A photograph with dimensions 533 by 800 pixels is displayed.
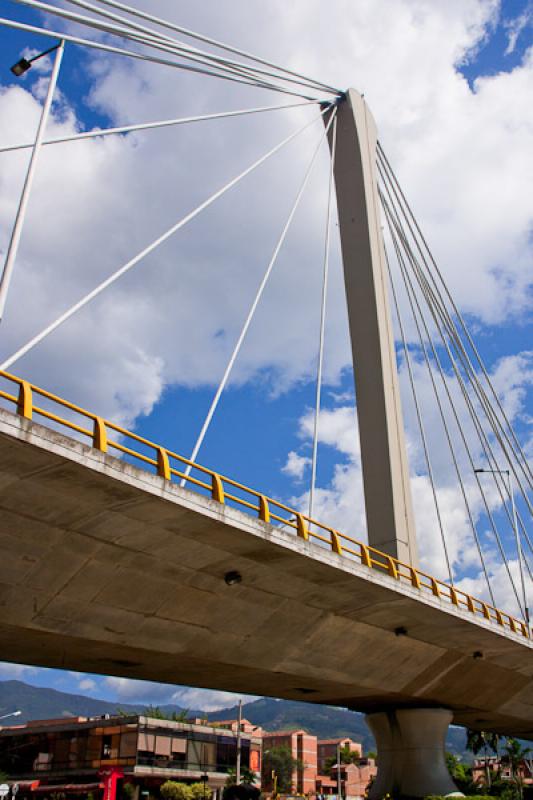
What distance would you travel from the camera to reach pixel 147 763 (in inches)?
2239

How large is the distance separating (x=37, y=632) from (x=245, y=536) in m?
5.85

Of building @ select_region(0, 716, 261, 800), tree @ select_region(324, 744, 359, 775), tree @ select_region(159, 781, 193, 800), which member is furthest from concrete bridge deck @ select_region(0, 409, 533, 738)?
tree @ select_region(324, 744, 359, 775)

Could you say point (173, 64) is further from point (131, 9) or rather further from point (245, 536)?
point (245, 536)

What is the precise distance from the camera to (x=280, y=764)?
119m

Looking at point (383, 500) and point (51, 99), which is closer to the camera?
point (51, 99)

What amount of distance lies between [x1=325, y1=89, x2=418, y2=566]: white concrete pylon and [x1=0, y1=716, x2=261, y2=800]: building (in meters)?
33.9

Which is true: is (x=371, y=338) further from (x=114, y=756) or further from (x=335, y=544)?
(x=114, y=756)

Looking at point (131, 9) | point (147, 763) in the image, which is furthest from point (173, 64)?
point (147, 763)

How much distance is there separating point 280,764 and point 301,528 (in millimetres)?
113484

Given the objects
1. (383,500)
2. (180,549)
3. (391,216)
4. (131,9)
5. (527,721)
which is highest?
(391,216)

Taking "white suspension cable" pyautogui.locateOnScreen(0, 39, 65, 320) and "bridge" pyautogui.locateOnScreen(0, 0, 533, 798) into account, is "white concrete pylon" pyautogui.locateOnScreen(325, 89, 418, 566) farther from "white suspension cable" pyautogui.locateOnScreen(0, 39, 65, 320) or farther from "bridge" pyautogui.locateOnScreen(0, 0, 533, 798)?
"white suspension cable" pyautogui.locateOnScreen(0, 39, 65, 320)

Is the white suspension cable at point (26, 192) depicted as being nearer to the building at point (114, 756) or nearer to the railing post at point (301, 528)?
the railing post at point (301, 528)

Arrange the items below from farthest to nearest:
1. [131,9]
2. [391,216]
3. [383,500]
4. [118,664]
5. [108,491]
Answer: [391,216], [383,500], [118,664], [131,9], [108,491]

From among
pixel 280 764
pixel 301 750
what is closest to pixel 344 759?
pixel 301 750
